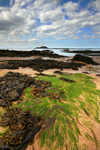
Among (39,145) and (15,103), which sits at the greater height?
(15,103)

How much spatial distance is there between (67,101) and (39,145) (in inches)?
70.9

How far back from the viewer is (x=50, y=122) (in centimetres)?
242

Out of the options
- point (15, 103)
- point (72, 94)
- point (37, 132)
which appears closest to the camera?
point (37, 132)

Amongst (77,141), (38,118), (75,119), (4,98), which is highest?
(4,98)

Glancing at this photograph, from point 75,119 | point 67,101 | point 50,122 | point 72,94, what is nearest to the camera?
point 50,122

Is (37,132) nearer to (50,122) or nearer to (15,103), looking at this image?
(50,122)

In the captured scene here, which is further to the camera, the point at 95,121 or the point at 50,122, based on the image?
the point at 95,121

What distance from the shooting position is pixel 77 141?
218 cm

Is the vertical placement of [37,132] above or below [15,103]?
below

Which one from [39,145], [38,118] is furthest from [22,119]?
[39,145]

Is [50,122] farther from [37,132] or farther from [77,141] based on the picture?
[77,141]

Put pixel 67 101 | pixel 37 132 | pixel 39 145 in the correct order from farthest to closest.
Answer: pixel 67 101, pixel 37 132, pixel 39 145

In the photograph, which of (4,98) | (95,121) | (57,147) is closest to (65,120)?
(57,147)

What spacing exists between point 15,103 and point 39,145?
4.90 ft
